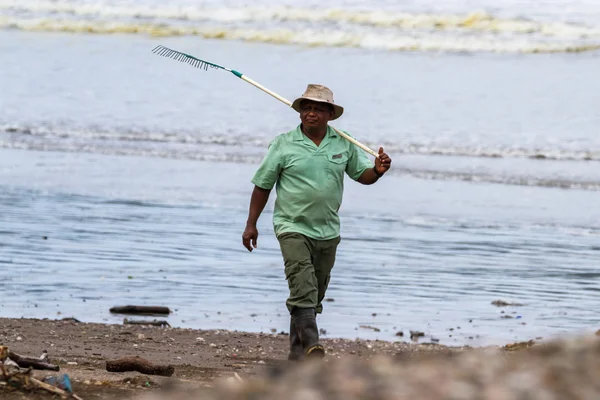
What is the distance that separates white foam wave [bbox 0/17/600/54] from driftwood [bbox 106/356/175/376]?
98.5ft

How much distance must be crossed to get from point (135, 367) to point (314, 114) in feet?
5.98

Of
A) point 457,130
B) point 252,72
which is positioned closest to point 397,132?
point 457,130

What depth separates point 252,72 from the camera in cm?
3359

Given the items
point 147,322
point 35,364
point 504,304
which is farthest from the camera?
point 504,304

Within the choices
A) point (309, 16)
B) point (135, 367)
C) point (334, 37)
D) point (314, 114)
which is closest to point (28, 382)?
point (135, 367)

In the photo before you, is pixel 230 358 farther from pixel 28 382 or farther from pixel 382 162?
pixel 28 382

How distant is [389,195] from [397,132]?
762 centimetres

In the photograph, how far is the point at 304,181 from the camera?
7055mm

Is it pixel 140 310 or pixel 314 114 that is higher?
pixel 314 114

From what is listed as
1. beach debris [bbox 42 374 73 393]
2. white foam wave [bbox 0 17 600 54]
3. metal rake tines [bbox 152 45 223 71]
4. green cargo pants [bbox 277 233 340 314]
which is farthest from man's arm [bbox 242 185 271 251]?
white foam wave [bbox 0 17 600 54]

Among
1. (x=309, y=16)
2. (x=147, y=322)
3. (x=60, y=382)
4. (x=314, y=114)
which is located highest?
(x=309, y=16)

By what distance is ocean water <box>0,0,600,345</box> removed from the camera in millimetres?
10047

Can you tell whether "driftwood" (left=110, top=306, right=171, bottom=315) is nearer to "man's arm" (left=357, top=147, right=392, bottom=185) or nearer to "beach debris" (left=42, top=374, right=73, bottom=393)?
"man's arm" (left=357, top=147, right=392, bottom=185)

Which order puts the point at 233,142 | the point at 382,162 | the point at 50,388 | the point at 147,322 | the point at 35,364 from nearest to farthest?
the point at 50,388
the point at 35,364
the point at 382,162
the point at 147,322
the point at 233,142
